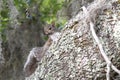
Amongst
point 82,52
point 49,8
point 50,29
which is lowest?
point 82,52

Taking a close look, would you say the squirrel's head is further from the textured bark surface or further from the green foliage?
the green foliage

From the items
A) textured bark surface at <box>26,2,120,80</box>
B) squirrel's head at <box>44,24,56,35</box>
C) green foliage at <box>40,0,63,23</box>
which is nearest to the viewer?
textured bark surface at <box>26,2,120,80</box>

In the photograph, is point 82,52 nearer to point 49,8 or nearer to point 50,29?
point 50,29

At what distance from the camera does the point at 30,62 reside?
3414 millimetres

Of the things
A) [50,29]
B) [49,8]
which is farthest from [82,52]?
[49,8]

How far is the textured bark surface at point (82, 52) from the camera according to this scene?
238 centimetres

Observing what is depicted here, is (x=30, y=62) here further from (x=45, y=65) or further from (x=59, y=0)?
(x=59, y=0)

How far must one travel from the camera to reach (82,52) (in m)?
2.50

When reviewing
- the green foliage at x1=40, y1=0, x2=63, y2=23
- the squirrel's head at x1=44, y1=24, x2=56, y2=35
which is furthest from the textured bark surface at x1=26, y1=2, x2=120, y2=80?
the green foliage at x1=40, y1=0, x2=63, y2=23

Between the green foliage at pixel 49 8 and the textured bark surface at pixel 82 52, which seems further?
the green foliage at pixel 49 8

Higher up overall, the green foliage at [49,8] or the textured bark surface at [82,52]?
the green foliage at [49,8]

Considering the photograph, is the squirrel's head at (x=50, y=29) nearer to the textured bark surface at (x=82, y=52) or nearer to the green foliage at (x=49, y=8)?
the textured bark surface at (x=82, y=52)

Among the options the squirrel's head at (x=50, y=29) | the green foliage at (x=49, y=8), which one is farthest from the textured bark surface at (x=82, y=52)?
the green foliage at (x=49, y=8)

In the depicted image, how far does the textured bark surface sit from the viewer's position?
238cm
